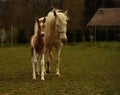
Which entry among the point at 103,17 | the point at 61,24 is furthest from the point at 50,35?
the point at 103,17

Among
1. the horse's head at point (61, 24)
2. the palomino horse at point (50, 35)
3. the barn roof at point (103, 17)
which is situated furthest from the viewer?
the barn roof at point (103, 17)

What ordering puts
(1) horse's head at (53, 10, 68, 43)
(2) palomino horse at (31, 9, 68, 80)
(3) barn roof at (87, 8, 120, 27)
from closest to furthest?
1. (2) palomino horse at (31, 9, 68, 80)
2. (1) horse's head at (53, 10, 68, 43)
3. (3) barn roof at (87, 8, 120, 27)

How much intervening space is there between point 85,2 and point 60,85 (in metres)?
41.1

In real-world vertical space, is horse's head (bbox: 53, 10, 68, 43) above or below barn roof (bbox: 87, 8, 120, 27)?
above

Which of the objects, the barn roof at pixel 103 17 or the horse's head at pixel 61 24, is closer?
the horse's head at pixel 61 24

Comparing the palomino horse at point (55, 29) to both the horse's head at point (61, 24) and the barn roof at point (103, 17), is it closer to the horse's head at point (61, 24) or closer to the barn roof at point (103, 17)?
the horse's head at point (61, 24)

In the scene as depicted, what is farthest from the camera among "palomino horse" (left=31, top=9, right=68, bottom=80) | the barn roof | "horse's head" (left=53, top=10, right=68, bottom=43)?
the barn roof

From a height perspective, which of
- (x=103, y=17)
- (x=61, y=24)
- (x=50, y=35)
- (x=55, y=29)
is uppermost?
(x=61, y=24)

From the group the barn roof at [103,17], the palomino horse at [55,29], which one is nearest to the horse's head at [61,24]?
the palomino horse at [55,29]

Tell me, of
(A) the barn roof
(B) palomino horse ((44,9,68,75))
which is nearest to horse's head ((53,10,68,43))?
(B) palomino horse ((44,9,68,75))

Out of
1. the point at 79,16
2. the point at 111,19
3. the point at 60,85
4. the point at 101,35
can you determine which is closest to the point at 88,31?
the point at 101,35

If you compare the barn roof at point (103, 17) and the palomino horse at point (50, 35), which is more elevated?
the palomino horse at point (50, 35)

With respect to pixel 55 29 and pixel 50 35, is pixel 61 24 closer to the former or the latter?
pixel 55 29

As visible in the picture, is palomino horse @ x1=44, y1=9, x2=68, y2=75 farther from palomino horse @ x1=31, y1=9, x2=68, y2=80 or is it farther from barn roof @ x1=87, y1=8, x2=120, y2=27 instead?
barn roof @ x1=87, y1=8, x2=120, y2=27
